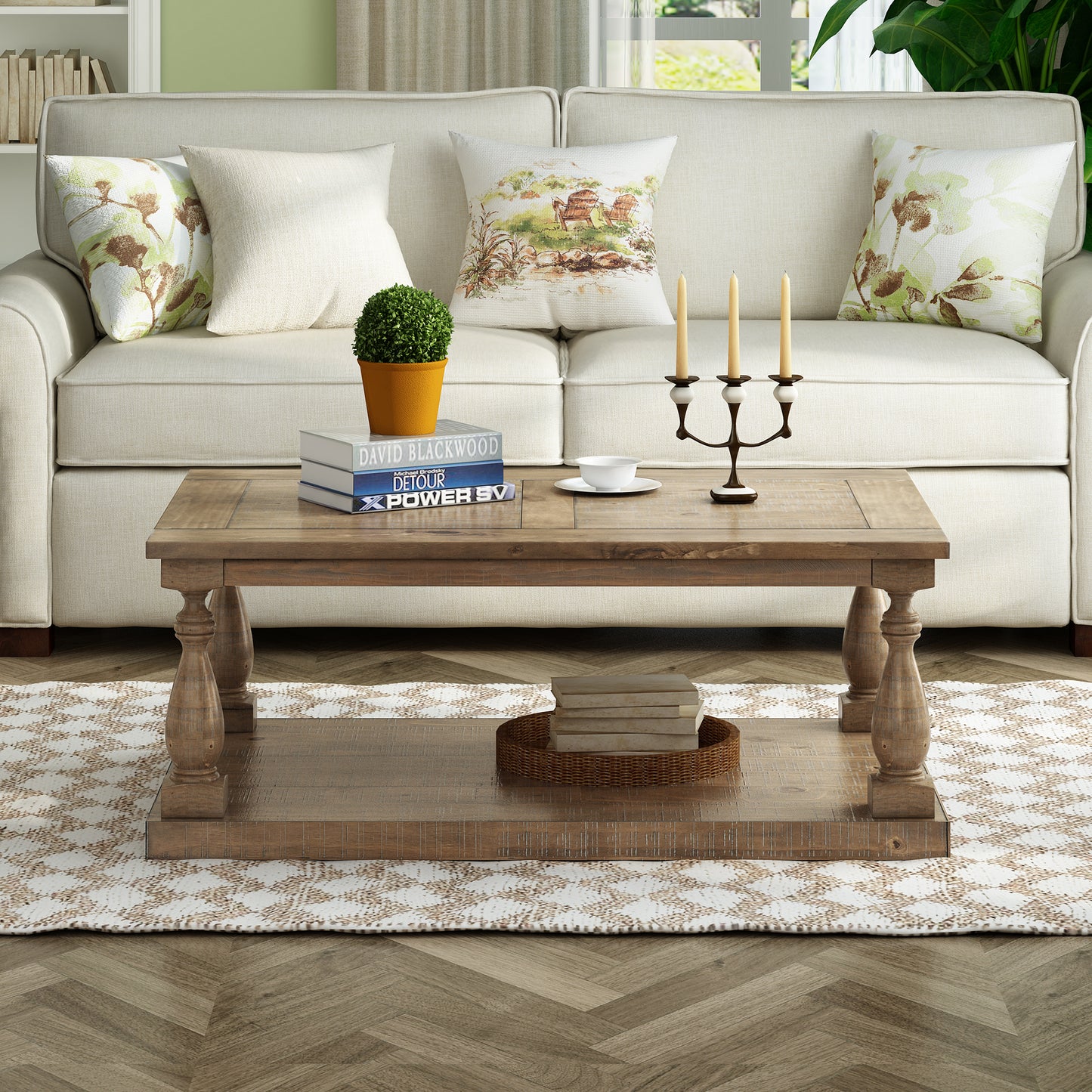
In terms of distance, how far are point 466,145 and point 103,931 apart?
1968mm

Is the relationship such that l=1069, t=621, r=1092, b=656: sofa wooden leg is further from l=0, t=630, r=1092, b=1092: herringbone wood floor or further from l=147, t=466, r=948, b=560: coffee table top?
l=0, t=630, r=1092, b=1092: herringbone wood floor

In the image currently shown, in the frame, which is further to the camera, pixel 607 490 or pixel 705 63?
pixel 705 63

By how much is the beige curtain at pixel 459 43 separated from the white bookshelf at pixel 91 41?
1.84 ft

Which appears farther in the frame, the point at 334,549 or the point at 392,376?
the point at 392,376

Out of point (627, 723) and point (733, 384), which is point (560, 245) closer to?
point (733, 384)

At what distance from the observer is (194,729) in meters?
1.90

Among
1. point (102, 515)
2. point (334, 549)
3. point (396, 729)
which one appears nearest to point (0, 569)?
point (102, 515)

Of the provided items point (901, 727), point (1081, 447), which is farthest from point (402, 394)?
point (1081, 447)

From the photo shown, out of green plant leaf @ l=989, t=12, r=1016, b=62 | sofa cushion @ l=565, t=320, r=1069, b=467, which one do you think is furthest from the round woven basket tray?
green plant leaf @ l=989, t=12, r=1016, b=62

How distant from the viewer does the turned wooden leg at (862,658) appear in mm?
2232

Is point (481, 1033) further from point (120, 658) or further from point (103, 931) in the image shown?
point (120, 658)

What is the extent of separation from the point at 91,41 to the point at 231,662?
3206 millimetres

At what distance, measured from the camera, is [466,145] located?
3.26 meters

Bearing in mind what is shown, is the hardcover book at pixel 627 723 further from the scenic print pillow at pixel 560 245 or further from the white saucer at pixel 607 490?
the scenic print pillow at pixel 560 245
